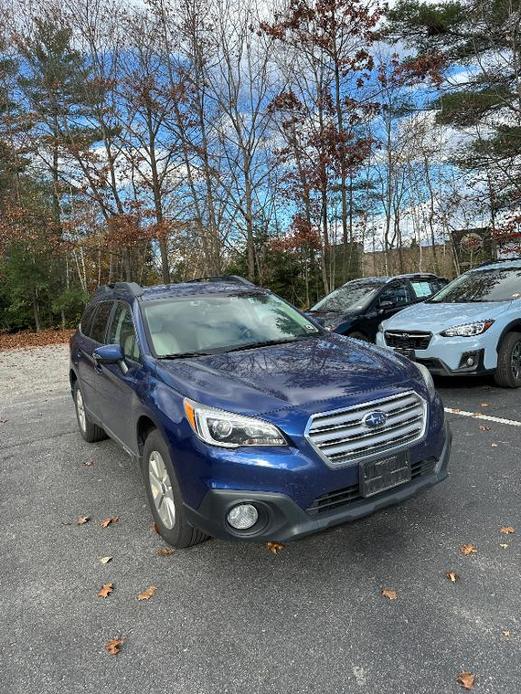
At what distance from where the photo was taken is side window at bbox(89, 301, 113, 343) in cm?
478

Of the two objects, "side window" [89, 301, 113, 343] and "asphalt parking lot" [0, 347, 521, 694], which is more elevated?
"side window" [89, 301, 113, 343]

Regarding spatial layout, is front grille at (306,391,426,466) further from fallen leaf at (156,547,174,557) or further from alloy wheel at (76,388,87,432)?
alloy wheel at (76,388,87,432)

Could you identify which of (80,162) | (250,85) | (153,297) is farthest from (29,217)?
(153,297)

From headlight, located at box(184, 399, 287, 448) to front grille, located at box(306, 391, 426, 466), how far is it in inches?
8.1

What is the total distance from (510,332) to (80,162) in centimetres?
1578

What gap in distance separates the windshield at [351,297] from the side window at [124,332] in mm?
5878

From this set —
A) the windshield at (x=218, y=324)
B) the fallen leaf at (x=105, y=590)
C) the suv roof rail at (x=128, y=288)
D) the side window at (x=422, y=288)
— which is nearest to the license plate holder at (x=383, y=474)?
the windshield at (x=218, y=324)

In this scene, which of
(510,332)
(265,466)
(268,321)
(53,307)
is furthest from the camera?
(53,307)

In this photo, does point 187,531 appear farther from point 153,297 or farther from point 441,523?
point 153,297

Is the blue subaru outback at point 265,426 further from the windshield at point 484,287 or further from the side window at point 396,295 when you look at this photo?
the side window at point 396,295

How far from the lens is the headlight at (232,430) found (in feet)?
8.52

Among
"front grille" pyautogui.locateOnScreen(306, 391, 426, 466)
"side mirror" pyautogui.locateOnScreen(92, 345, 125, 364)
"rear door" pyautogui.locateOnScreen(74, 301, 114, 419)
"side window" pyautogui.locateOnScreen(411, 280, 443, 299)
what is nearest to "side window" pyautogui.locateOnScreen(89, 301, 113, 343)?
"rear door" pyautogui.locateOnScreen(74, 301, 114, 419)

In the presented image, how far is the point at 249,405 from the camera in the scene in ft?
8.82

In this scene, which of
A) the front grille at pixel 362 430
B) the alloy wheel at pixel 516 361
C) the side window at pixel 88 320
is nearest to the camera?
the front grille at pixel 362 430
